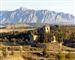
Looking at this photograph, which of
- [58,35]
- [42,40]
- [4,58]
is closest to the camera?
[4,58]

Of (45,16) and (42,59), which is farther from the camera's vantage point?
(45,16)

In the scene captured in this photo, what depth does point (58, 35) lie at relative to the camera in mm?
46750

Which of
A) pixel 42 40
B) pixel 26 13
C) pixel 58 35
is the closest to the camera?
pixel 42 40

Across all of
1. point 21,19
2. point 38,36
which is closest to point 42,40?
point 38,36

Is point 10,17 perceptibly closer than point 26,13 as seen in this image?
Yes

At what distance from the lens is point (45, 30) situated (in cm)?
4781

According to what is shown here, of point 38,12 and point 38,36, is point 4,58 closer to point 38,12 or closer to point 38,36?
point 38,36

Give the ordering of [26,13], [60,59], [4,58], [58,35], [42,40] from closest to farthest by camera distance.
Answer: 1. [4,58]
2. [60,59]
3. [42,40]
4. [58,35]
5. [26,13]

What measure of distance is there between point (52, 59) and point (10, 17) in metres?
147

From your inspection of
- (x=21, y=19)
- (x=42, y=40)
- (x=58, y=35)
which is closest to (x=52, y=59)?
(x=42, y=40)

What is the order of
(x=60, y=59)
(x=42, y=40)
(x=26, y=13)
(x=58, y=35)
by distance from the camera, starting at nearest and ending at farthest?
1. (x=60, y=59)
2. (x=42, y=40)
3. (x=58, y=35)
4. (x=26, y=13)

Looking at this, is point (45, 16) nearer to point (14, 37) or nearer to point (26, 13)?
point (26, 13)

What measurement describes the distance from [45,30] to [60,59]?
24067 millimetres

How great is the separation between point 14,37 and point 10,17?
11918 cm
